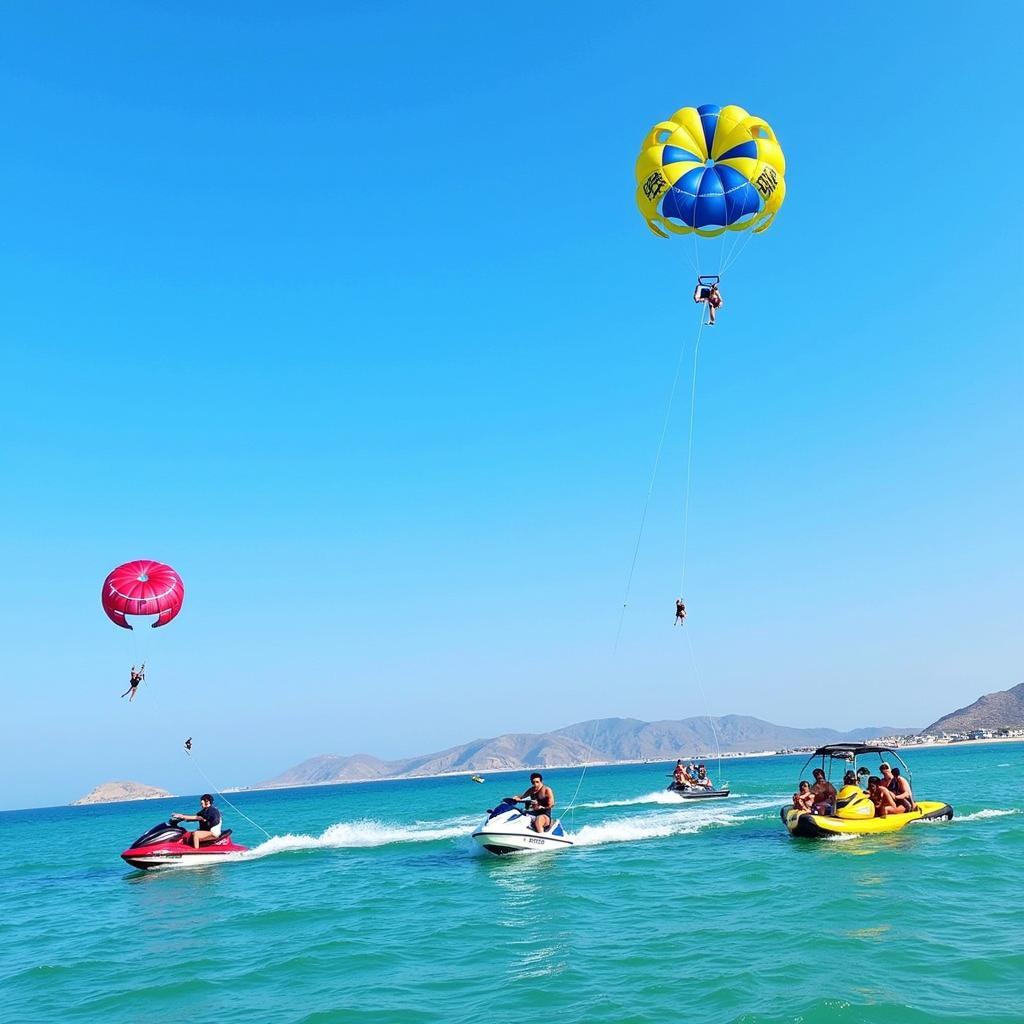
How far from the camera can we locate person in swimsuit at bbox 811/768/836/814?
72.4ft

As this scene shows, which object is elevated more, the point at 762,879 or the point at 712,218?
the point at 712,218

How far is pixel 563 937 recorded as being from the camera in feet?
43.5

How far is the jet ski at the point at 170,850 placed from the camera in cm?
2439

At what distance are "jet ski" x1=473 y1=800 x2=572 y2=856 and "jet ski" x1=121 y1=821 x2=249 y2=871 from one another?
8989mm

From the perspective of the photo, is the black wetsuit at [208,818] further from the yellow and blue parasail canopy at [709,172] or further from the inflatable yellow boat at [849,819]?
the yellow and blue parasail canopy at [709,172]

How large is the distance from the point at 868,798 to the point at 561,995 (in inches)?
594

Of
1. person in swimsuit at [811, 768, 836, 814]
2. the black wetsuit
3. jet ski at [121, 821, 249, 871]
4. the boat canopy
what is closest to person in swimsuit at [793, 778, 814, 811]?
person in swimsuit at [811, 768, 836, 814]

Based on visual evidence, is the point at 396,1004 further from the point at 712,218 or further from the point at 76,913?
the point at 712,218

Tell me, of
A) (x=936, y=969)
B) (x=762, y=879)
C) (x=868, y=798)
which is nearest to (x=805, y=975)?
(x=936, y=969)

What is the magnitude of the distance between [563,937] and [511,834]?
8.96 metres

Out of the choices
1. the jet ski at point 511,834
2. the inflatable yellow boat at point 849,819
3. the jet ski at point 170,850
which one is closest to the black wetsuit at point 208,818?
the jet ski at point 170,850

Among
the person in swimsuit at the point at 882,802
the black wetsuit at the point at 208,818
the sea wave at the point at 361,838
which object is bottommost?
the sea wave at the point at 361,838

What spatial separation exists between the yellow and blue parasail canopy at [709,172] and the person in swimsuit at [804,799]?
50.2 feet

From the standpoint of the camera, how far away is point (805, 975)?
1019cm
